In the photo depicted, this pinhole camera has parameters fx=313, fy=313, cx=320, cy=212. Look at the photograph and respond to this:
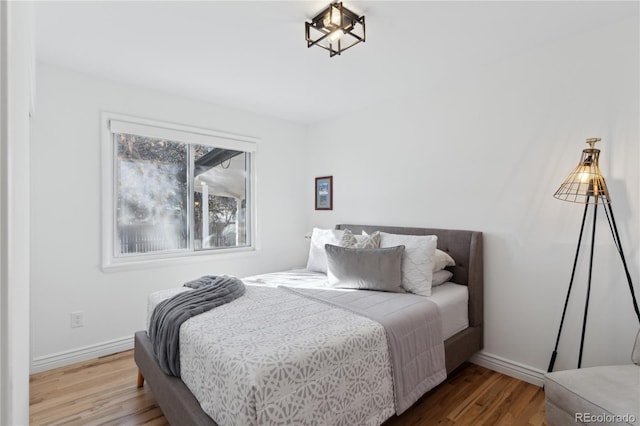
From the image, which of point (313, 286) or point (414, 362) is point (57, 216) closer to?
point (313, 286)

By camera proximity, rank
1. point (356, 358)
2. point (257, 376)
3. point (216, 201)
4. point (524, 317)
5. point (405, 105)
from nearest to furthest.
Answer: point (257, 376) < point (356, 358) < point (524, 317) < point (405, 105) < point (216, 201)

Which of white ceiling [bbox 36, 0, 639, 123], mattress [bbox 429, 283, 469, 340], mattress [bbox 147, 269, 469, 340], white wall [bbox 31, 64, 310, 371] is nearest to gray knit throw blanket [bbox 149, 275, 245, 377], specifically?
mattress [bbox 147, 269, 469, 340]

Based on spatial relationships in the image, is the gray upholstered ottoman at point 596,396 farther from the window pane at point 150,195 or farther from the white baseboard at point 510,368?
the window pane at point 150,195

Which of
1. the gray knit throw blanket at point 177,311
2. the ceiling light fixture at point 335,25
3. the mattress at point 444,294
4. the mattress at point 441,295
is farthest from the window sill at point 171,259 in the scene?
the ceiling light fixture at point 335,25

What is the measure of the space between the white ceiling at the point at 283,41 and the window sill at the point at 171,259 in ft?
5.42

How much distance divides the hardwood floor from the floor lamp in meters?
0.37

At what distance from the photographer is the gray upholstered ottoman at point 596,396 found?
4.54 feet

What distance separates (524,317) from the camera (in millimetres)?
2422

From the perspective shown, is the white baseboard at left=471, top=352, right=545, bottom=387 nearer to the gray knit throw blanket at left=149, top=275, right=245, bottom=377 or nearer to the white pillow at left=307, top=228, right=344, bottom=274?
the white pillow at left=307, top=228, right=344, bottom=274

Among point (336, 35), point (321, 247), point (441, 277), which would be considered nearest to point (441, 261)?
point (441, 277)

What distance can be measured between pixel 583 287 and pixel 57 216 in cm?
402

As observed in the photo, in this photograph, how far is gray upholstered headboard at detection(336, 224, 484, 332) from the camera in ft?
8.41

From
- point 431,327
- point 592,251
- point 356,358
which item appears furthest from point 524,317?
point 356,358

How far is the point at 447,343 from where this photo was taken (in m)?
2.23
